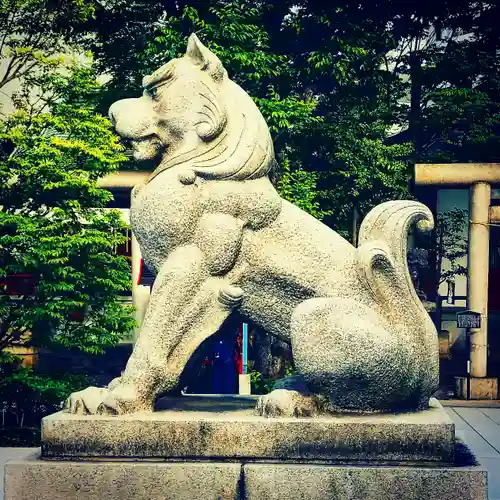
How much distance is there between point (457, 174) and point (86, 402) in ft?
37.1

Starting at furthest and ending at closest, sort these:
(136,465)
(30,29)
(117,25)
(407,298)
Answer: (117,25) → (30,29) → (407,298) → (136,465)

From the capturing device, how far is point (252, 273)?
5.09 metres

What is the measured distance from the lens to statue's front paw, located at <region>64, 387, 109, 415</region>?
4949 millimetres

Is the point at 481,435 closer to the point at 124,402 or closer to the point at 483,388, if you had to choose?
the point at 483,388

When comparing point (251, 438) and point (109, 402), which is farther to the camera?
point (109, 402)

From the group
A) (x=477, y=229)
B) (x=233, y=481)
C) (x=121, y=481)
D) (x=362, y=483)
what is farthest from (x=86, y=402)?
(x=477, y=229)

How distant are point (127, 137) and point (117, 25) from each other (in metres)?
12.2

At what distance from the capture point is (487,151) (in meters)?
17.5

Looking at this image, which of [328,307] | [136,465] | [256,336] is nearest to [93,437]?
[136,465]

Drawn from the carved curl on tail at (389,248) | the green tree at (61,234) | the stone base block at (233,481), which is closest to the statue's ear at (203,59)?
the carved curl on tail at (389,248)

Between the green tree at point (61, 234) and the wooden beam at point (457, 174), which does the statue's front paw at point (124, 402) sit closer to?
the green tree at point (61, 234)

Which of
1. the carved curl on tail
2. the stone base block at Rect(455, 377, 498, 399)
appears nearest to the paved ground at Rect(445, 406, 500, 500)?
the stone base block at Rect(455, 377, 498, 399)

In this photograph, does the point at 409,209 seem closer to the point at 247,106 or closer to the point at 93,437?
the point at 247,106

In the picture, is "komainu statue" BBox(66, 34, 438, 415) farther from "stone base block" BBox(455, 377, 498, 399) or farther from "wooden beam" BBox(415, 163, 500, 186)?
"stone base block" BBox(455, 377, 498, 399)
